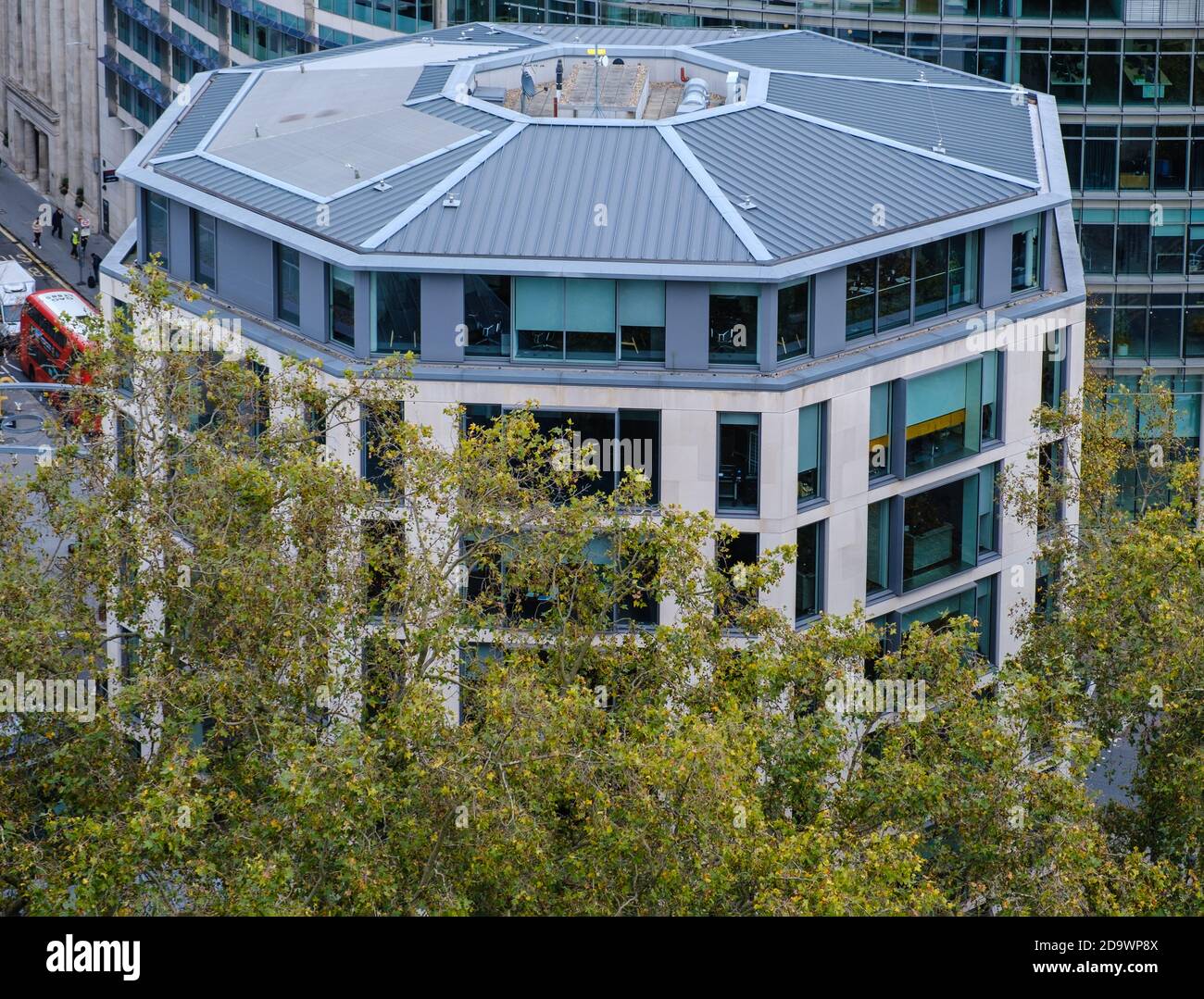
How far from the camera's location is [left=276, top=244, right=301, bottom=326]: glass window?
242ft

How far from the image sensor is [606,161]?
246 feet

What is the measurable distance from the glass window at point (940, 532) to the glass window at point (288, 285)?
18.7m

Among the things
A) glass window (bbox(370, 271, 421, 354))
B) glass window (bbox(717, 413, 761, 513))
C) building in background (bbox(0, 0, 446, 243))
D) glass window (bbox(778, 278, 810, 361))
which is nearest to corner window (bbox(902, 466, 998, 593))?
glass window (bbox(717, 413, 761, 513))

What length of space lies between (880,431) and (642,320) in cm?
818

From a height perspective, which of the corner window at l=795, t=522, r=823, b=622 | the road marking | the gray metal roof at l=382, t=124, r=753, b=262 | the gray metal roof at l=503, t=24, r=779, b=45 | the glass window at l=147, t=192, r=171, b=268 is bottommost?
the road marking

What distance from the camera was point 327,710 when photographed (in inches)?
2201

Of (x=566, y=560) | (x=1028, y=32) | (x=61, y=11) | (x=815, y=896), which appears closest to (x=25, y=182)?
(x=61, y=11)

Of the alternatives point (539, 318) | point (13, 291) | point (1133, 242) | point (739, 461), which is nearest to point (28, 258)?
point (13, 291)

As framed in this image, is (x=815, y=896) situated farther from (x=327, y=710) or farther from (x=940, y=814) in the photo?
(x=327, y=710)

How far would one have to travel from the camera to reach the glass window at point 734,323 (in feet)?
233

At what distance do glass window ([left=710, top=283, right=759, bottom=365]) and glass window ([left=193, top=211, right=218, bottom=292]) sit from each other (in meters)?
15.3

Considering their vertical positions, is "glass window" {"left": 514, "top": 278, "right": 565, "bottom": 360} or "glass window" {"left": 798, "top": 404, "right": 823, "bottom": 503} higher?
"glass window" {"left": 514, "top": 278, "right": 565, "bottom": 360}

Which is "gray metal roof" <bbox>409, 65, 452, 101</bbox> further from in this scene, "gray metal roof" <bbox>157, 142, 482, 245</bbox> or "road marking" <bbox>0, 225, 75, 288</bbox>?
"road marking" <bbox>0, 225, 75, 288</bbox>

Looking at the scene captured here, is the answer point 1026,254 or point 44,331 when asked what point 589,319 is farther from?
point 44,331
